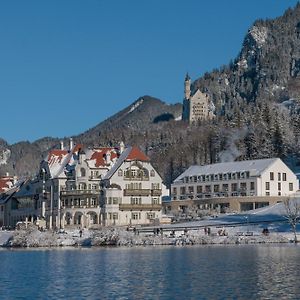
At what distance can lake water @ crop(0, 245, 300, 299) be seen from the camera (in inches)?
1494

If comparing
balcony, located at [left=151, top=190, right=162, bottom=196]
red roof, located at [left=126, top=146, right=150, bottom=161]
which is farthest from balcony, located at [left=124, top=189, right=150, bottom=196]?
red roof, located at [left=126, top=146, right=150, bottom=161]

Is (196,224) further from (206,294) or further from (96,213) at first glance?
(206,294)

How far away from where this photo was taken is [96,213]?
109812 mm

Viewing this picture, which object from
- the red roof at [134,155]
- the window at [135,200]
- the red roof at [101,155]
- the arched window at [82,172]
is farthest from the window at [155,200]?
the arched window at [82,172]

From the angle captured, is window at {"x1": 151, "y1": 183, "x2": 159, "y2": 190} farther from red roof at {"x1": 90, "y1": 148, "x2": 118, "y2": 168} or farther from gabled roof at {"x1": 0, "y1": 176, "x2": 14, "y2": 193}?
gabled roof at {"x1": 0, "y1": 176, "x2": 14, "y2": 193}

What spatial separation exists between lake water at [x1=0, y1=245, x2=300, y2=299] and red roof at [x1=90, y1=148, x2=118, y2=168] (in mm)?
47563

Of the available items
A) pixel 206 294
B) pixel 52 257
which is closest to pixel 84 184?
pixel 52 257

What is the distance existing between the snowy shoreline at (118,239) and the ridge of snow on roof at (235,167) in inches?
1259

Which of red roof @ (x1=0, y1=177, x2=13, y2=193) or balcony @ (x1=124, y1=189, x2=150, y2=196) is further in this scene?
red roof @ (x1=0, y1=177, x2=13, y2=193)

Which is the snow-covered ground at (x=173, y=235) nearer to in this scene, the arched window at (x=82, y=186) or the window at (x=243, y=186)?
the arched window at (x=82, y=186)

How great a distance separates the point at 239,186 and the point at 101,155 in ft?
68.1

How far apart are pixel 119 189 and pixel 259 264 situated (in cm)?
5940

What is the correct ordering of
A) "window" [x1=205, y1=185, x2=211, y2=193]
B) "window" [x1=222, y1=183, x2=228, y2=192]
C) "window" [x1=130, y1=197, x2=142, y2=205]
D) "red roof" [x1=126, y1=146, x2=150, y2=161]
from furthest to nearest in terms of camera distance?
1. "window" [x1=205, y1=185, x2=211, y2=193]
2. "window" [x1=222, y1=183, x2=228, y2=192]
3. "red roof" [x1=126, y1=146, x2=150, y2=161]
4. "window" [x1=130, y1=197, x2=142, y2=205]

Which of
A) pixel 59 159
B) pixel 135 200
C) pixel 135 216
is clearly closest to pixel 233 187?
pixel 135 200
